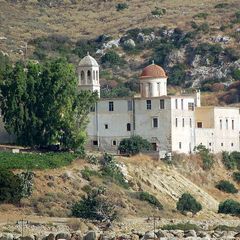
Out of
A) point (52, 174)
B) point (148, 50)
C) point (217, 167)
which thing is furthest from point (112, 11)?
point (52, 174)

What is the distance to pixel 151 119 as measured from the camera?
4537 inches

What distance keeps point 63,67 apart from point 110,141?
263 inches

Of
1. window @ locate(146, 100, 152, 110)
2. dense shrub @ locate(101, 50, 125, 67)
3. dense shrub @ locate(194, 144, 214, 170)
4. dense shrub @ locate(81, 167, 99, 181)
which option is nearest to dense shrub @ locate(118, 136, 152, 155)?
window @ locate(146, 100, 152, 110)

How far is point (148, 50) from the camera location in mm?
157250

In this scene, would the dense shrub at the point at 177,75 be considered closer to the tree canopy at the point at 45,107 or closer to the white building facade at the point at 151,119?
the white building facade at the point at 151,119

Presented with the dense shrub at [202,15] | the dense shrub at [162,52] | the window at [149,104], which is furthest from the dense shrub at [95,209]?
the dense shrub at [202,15]

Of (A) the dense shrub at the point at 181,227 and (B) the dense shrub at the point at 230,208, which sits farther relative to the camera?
(B) the dense shrub at the point at 230,208

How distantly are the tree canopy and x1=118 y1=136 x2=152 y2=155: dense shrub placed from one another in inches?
Answer: 125

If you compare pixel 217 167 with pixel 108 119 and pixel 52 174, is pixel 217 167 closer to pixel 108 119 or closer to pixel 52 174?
pixel 108 119

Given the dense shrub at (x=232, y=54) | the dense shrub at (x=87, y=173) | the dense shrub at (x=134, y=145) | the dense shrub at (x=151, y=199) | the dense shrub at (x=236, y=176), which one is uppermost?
the dense shrub at (x=232, y=54)

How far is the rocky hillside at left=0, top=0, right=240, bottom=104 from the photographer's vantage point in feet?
492

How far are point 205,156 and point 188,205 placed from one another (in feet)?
35.7

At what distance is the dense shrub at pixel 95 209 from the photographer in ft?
331

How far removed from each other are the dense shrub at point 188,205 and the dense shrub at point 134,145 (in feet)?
23.9
